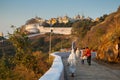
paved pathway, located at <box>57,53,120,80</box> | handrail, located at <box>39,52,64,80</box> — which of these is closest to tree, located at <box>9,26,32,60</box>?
paved pathway, located at <box>57,53,120,80</box>

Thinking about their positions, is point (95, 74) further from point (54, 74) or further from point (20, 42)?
point (20, 42)

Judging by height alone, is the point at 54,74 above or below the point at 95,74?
above

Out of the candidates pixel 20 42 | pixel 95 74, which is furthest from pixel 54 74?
pixel 20 42

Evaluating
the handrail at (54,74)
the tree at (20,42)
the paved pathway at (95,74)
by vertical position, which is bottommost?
the paved pathway at (95,74)

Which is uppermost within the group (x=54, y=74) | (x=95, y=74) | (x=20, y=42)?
(x=20, y=42)

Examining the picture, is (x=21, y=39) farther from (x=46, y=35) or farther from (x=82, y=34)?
(x=46, y=35)

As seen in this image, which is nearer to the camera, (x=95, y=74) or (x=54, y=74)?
(x=54, y=74)

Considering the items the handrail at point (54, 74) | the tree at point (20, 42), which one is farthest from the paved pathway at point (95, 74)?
the tree at point (20, 42)

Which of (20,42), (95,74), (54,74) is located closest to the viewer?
(54,74)

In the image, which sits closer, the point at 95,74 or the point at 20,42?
the point at 95,74

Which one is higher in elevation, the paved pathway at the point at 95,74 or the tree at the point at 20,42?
the tree at the point at 20,42

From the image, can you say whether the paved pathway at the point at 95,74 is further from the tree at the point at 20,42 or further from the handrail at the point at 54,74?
the tree at the point at 20,42

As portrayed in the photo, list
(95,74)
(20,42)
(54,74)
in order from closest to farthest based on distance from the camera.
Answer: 1. (54,74)
2. (95,74)
3. (20,42)

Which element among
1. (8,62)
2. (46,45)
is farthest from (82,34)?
(8,62)
